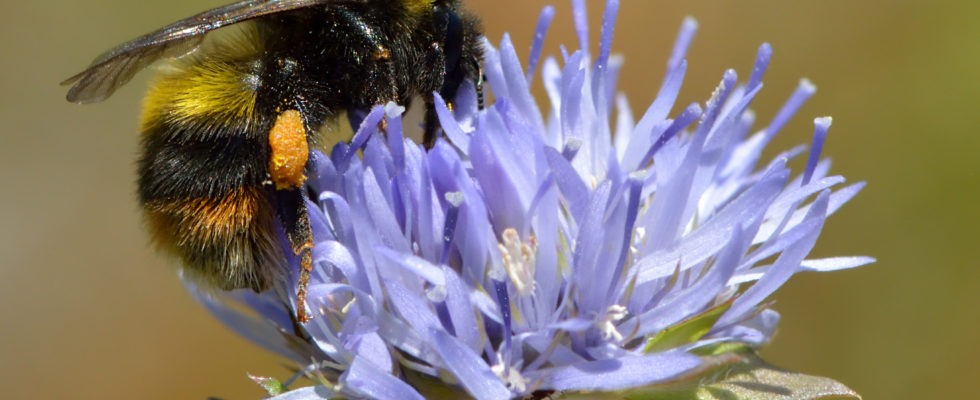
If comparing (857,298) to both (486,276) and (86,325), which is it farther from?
(86,325)

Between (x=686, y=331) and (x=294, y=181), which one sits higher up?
(x=294, y=181)

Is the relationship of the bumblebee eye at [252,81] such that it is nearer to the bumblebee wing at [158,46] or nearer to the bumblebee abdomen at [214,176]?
the bumblebee abdomen at [214,176]

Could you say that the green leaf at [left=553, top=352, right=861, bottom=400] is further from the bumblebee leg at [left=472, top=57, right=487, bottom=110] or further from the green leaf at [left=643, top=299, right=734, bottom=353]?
the bumblebee leg at [left=472, top=57, right=487, bottom=110]

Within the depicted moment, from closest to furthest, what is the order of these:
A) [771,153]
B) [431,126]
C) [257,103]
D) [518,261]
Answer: [518,261] → [257,103] → [431,126] → [771,153]

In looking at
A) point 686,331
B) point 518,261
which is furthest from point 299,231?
point 686,331

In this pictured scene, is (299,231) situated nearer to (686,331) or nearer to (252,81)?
→ (252,81)

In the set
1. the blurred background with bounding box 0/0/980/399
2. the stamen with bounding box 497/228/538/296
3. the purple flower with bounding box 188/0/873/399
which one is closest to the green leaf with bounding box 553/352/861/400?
the purple flower with bounding box 188/0/873/399

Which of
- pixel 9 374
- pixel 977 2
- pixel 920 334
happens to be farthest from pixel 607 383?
pixel 9 374

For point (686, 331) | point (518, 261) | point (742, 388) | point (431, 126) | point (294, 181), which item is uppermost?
point (431, 126)

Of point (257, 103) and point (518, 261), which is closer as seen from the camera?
point (518, 261)
